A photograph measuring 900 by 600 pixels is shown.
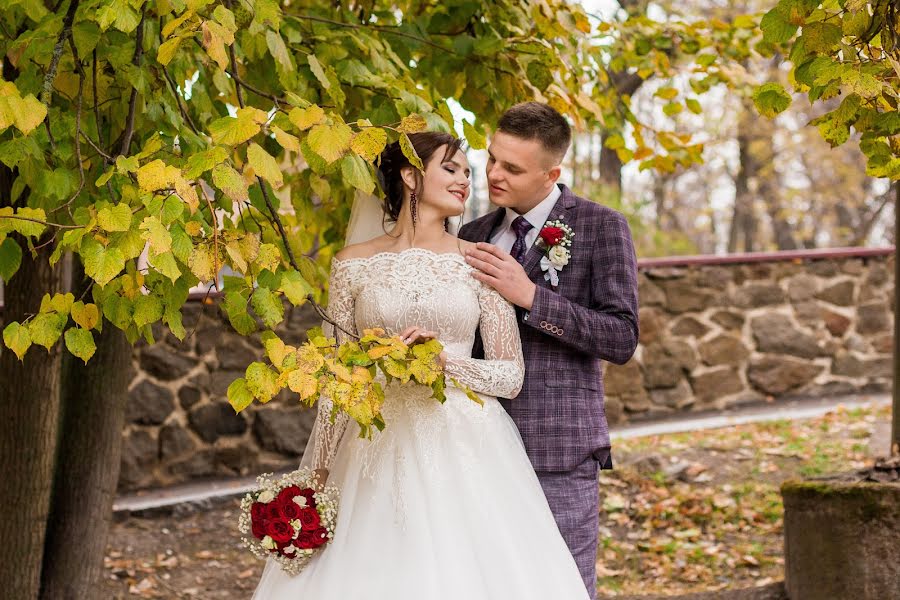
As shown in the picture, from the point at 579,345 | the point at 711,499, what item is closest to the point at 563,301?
the point at 579,345

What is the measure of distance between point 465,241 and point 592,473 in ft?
2.83

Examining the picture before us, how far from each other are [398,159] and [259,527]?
48.9 inches

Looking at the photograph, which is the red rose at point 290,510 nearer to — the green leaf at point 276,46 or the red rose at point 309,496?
the red rose at point 309,496

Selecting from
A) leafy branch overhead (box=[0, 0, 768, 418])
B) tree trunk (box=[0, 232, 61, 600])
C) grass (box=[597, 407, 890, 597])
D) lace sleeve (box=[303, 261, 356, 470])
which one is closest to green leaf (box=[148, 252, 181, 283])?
leafy branch overhead (box=[0, 0, 768, 418])

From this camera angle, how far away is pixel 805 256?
8.67 meters

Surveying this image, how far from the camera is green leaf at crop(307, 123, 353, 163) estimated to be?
7.57 feet

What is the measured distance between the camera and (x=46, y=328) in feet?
8.13

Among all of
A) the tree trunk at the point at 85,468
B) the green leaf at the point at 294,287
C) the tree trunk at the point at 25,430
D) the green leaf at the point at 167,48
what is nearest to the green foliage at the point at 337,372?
the green leaf at the point at 294,287

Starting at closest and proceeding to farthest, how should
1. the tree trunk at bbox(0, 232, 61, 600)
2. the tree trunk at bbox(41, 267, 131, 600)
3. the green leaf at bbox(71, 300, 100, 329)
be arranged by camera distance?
the green leaf at bbox(71, 300, 100, 329)
the tree trunk at bbox(0, 232, 61, 600)
the tree trunk at bbox(41, 267, 131, 600)

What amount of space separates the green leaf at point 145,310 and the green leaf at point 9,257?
425mm

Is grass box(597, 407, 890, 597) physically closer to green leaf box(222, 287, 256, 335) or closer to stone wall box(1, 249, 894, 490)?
stone wall box(1, 249, 894, 490)

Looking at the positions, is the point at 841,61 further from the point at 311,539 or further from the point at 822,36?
the point at 311,539

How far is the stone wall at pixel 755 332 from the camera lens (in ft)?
27.2

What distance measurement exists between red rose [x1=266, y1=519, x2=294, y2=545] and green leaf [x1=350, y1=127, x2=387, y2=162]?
3.56 feet
